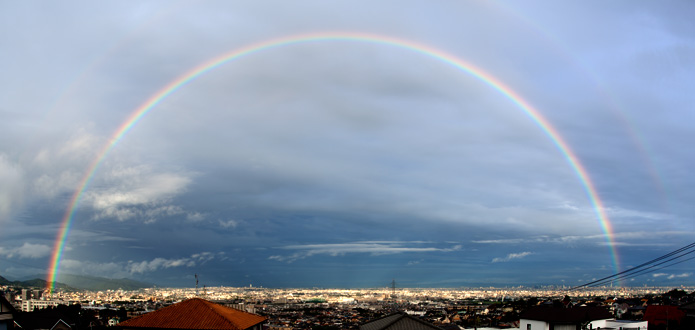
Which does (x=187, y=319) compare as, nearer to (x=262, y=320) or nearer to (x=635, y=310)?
(x=262, y=320)

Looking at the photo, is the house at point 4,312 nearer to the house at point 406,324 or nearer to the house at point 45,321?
the house at point 45,321

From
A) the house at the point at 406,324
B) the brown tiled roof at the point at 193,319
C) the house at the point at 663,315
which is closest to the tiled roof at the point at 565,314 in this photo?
the house at the point at 663,315

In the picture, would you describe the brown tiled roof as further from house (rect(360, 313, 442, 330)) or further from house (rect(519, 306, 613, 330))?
house (rect(519, 306, 613, 330))

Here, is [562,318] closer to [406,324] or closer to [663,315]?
[663,315]

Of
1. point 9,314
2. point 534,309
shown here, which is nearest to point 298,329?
point 534,309

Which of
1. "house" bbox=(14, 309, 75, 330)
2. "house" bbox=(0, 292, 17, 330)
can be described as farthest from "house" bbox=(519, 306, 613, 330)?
"house" bbox=(0, 292, 17, 330)
